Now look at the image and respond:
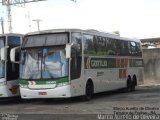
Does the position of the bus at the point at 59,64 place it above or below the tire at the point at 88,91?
above

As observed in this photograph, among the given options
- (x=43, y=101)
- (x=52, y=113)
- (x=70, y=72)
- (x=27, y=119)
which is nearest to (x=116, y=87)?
(x=43, y=101)

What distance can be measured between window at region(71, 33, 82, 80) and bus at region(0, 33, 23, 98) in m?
2.71

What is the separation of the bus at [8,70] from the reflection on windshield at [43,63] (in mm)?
981

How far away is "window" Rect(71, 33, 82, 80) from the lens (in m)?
20.5

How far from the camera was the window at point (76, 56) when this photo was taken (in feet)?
67.3

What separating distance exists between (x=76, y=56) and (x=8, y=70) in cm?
324

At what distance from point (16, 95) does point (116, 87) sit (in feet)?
20.8

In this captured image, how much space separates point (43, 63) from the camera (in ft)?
67.3

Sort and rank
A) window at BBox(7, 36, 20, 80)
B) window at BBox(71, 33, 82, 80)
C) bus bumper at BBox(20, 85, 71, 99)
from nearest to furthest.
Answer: bus bumper at BBox(20, 85, 71, 99)
window at BBox(71, 33, 82, 80)
window at BBox(7, 36, 20, 80)

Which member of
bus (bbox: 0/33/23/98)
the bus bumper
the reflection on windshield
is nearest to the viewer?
the bus bumper

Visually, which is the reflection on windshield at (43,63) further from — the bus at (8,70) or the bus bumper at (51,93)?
the bus at (8,70)

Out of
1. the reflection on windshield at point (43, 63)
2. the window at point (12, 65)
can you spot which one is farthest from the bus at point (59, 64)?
the window at point (12, 65)

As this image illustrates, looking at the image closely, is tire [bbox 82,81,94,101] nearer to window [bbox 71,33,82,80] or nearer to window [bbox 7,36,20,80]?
window [bbox 71,33,82,80]

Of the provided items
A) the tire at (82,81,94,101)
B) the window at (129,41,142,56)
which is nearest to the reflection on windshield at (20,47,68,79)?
the tire at (82,81,94,101)
